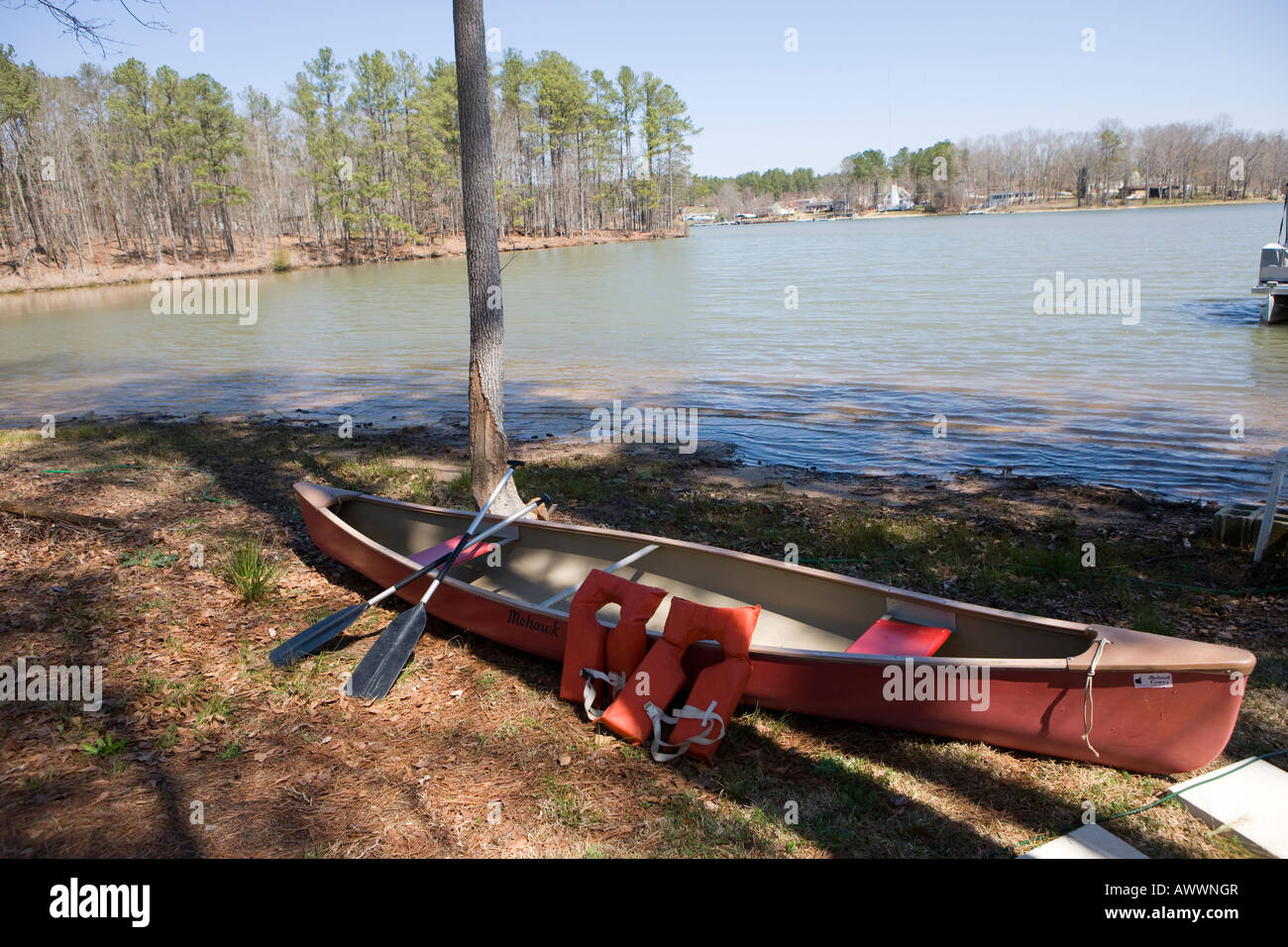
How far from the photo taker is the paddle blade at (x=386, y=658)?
436 centimetres

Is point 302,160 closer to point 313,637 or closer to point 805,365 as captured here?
point 805,365

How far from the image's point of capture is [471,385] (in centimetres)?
639

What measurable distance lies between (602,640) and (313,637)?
1.74m

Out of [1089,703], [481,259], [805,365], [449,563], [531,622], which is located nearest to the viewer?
[1089,703]

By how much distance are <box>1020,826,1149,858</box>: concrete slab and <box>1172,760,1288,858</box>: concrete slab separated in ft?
1.47

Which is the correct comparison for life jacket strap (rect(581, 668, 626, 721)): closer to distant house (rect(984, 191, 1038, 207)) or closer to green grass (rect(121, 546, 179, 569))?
green grass (rect(121, 546, 179, 569))

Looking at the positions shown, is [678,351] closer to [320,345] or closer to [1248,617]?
[320,345]

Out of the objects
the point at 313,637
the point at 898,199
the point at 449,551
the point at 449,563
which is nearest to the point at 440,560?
the point at 449,563

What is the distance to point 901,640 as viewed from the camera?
4.17 metres

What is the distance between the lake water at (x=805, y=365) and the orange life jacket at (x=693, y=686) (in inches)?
239

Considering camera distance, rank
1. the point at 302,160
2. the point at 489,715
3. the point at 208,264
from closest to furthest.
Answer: the point at 489,715, the point at 208,264, the point at 302,160

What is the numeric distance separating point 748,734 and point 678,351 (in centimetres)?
1559

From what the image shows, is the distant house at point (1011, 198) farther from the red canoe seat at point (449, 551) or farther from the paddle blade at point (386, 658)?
the paddle blade at point (386, 658)
